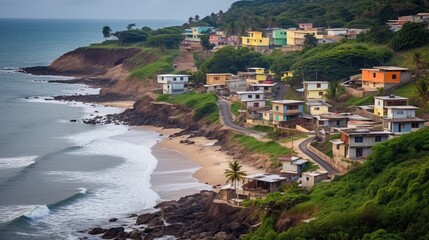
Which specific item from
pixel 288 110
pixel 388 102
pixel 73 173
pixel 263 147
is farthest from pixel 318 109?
pixel 73 173

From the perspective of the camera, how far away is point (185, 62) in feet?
365

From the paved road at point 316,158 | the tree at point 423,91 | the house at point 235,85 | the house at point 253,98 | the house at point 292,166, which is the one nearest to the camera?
the paved road at point 316,158

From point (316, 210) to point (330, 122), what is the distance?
21.6 m

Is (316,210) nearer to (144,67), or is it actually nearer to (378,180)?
(378,180)

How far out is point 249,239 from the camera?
1479 inches

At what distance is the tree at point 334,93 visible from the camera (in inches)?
2734

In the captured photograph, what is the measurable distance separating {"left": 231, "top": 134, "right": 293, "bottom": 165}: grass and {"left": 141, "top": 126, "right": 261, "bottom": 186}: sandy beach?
151 cm

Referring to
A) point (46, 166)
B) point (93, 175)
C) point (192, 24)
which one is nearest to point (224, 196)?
point (93, 175)

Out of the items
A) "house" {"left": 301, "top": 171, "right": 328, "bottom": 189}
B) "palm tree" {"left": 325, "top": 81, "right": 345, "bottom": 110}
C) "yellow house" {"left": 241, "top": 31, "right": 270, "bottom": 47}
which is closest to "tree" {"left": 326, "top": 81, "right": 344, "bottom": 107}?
"palm tree" {"left": 325, "top": 81, "right": 345, "bottom": 110}

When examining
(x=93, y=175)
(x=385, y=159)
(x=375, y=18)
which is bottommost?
(x=93, y=175)

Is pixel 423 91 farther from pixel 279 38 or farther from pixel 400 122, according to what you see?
pixel 279 38

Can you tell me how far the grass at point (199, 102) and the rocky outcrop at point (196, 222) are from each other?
1015 inches

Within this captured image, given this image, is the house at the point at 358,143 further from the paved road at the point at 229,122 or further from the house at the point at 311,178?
the paved road at the point at 229,122

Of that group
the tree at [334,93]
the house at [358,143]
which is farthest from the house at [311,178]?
the tree at [334,93]
